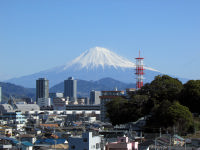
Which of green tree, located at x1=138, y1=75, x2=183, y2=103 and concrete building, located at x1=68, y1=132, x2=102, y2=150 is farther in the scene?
green tree, located at x1=138, y1=75, x2=183, y2=103

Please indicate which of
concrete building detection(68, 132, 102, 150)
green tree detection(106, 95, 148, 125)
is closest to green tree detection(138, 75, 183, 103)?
green tree detection(106, 95, 148, 125)

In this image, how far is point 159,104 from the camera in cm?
4156

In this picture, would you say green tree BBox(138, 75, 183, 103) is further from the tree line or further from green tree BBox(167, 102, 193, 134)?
green tree BBox(167, 102, 193, 134)

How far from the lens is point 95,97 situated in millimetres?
191125

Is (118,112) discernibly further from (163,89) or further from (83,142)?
(83,142)

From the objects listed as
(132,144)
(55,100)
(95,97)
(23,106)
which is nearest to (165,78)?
(132,144)

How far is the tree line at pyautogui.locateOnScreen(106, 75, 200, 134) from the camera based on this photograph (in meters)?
37.3

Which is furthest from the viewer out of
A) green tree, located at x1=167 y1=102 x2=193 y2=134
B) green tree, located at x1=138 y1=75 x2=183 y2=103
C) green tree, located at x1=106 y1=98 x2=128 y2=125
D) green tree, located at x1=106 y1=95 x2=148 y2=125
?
green tree, located at x1=138 y1=75 x2=183 y2=103

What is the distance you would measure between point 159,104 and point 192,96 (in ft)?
9.57

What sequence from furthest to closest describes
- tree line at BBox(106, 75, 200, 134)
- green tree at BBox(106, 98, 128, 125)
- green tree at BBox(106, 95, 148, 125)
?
green tree at BBox(106, 98, 128, 125)
green tree at BBox(106, 95, 148, 125)
tree line at BBox(106, 75, 200, 134)

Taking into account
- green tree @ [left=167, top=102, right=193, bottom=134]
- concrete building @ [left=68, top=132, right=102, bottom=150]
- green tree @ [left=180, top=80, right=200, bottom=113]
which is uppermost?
green tree @ [left=180, top=80, right=200, bottom=113]

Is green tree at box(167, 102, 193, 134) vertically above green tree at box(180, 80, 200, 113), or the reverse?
green tree at box(180, 80, 200, 113)

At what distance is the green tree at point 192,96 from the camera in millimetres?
A: 40875

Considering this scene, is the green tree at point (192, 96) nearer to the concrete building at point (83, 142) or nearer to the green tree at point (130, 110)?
the green tree at point (130, 110)
